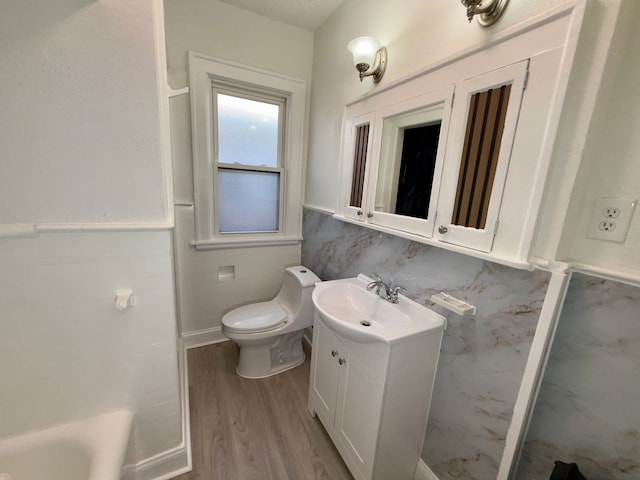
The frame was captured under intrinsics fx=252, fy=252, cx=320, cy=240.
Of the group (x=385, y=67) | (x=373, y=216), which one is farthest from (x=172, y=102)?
(x=373, y=216)

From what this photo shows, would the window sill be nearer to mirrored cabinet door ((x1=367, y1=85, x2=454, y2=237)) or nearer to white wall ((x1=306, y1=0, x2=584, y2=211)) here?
white wall ((x1=306, y1=0, x2=584, y2=211))

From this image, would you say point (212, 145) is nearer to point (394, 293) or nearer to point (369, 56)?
point (369, 56)

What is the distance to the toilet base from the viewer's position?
185cm

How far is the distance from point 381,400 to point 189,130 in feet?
6.66

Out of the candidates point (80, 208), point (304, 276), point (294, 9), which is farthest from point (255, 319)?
point (294, 9)

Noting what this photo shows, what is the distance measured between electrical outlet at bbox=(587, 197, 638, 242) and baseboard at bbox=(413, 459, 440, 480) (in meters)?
1.23

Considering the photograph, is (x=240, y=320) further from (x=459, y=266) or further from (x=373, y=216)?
(x=459, y=266)

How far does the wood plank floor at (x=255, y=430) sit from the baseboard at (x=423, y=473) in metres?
0.33

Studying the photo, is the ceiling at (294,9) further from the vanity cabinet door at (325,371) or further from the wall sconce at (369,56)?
the vanity cabinet door at (325,371)

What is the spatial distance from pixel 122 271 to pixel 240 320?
94 cm

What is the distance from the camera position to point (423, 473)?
1.22 meters

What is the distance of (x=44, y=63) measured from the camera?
80 centimetres

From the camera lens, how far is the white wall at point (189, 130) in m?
1.71

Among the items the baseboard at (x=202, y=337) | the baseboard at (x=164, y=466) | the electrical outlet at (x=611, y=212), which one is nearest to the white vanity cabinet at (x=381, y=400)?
the electrical outlet at (x=611, y=212)
